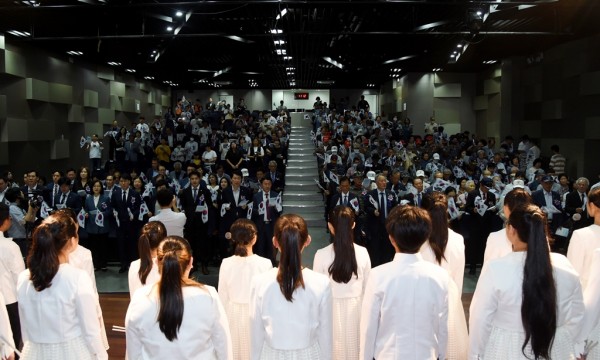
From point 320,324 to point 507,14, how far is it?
11753 millimetres

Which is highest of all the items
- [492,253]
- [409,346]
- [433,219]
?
[433,219]

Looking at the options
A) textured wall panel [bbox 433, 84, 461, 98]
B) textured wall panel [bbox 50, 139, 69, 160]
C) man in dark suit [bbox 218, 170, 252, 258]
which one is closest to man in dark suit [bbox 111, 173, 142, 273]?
man in dark suit [bbox 218, 170, 252, 258]

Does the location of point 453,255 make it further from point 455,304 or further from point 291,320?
point 291,320

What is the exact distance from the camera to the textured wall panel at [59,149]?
16.1 metres

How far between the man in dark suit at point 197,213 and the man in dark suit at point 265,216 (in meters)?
0.84

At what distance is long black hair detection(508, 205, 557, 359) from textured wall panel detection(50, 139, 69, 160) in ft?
53.6

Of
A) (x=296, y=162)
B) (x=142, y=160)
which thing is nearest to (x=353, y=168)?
(x=296, y=162)

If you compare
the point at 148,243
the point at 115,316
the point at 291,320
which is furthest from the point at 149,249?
the point at 115,316

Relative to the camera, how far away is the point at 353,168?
11766 millimetres

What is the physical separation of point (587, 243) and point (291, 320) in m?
2.00

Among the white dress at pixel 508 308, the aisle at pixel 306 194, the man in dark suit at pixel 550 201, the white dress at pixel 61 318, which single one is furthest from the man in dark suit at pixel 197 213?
the white dress at pixel 508 308

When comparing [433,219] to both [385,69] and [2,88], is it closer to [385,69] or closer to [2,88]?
[2,88]

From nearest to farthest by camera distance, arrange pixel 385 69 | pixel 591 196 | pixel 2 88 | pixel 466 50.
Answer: pixel 591 196 < pixel 2 88 < pixel 466 50 < pixel 385 69

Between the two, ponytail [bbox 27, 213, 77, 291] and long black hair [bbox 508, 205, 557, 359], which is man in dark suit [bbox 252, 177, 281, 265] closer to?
ponytail [bbox 27, 213, 77, 291]
